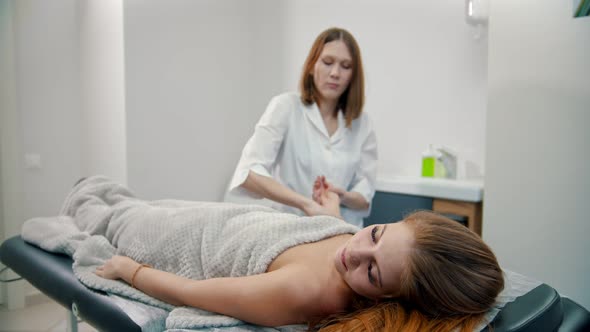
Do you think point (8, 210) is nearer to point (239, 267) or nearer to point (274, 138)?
point (274, 138)

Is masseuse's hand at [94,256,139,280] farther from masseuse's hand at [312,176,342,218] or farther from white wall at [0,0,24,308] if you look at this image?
white wall at [0,0,24,308]

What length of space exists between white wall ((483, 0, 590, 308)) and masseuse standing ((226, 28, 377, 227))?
Answer: 54 cm

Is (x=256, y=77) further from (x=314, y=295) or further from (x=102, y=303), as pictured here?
(x=314, y=295)

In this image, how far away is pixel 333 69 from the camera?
177 cm

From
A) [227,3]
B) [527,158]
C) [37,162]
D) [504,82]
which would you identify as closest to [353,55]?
[504,82]

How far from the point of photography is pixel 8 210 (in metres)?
2.56

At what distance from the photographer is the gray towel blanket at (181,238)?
1146mm

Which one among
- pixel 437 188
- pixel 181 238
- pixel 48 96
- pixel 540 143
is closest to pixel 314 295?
pixel 181 238

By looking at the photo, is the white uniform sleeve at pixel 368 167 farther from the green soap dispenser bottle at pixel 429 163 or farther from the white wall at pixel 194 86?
the white wall at pixel 194 86

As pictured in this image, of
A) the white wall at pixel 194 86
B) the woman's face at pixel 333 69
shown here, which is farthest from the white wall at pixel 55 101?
the woman's face at pixel 333 69

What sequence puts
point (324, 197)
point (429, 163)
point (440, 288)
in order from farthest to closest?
point (429, 163) < point (324, 197) < point (440, 288)

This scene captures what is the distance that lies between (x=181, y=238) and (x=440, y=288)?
0.77m

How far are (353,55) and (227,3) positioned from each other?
6.01 ft

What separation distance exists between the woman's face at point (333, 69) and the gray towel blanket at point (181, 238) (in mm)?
639
